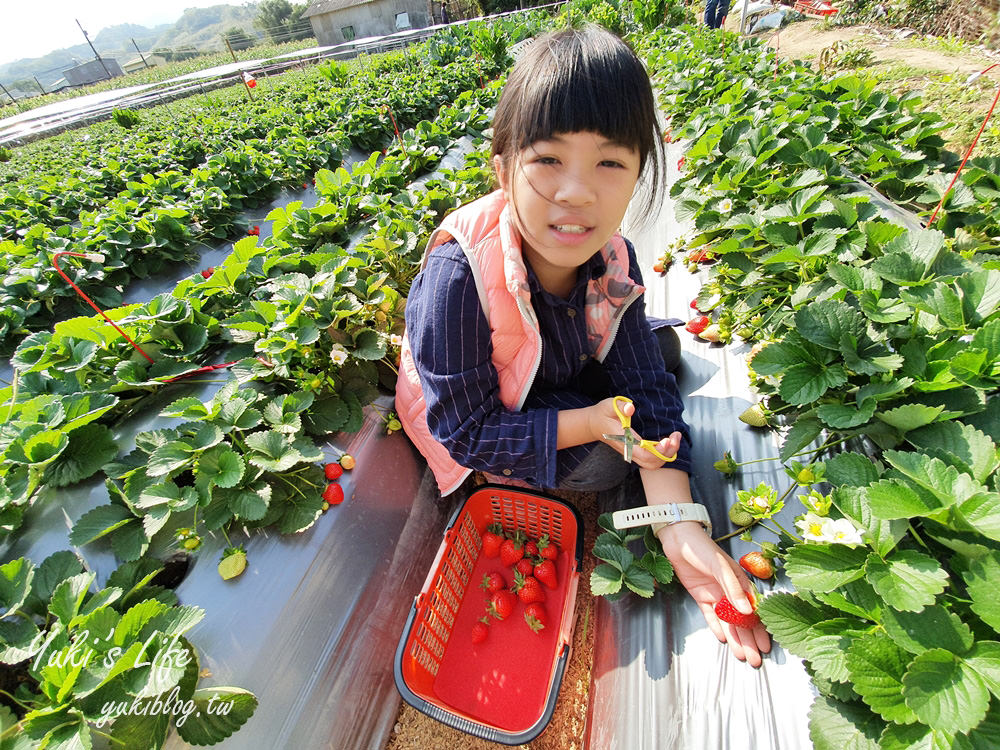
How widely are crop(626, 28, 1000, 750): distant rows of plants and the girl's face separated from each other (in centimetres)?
52

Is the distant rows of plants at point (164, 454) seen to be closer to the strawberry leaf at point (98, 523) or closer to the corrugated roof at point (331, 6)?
the strawberry leaf at point (98, 523)

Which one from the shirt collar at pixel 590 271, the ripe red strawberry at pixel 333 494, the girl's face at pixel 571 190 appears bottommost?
the ripe red strawberry at pixel 333 494

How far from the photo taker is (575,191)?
927 millimetres

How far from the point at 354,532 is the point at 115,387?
32.0 inches

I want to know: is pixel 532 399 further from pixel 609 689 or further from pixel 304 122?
pixel 304 122

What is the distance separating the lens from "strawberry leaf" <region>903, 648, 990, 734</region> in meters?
0.60

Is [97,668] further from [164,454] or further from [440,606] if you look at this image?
[440,606]

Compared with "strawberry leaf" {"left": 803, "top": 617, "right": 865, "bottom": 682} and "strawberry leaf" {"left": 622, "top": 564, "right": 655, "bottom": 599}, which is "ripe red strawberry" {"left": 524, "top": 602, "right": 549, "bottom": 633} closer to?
"strawberry leaf" {"left": 622, "top": 564, "right": 655, "bottom": 599}

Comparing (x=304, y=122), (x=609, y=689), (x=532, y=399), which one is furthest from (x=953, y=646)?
(x=304, y=122)

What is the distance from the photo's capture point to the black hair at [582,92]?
89 cm

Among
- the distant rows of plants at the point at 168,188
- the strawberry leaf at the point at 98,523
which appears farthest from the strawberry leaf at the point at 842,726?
the distant rows of plants at the point at 168,188

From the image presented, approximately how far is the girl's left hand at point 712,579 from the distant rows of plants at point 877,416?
0.39ft

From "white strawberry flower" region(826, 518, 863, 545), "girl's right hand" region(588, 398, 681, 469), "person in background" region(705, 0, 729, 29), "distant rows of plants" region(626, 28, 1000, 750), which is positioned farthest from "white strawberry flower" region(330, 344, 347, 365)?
"person in background" region(705, 0, 729, 29)

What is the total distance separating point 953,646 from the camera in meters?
0.66
